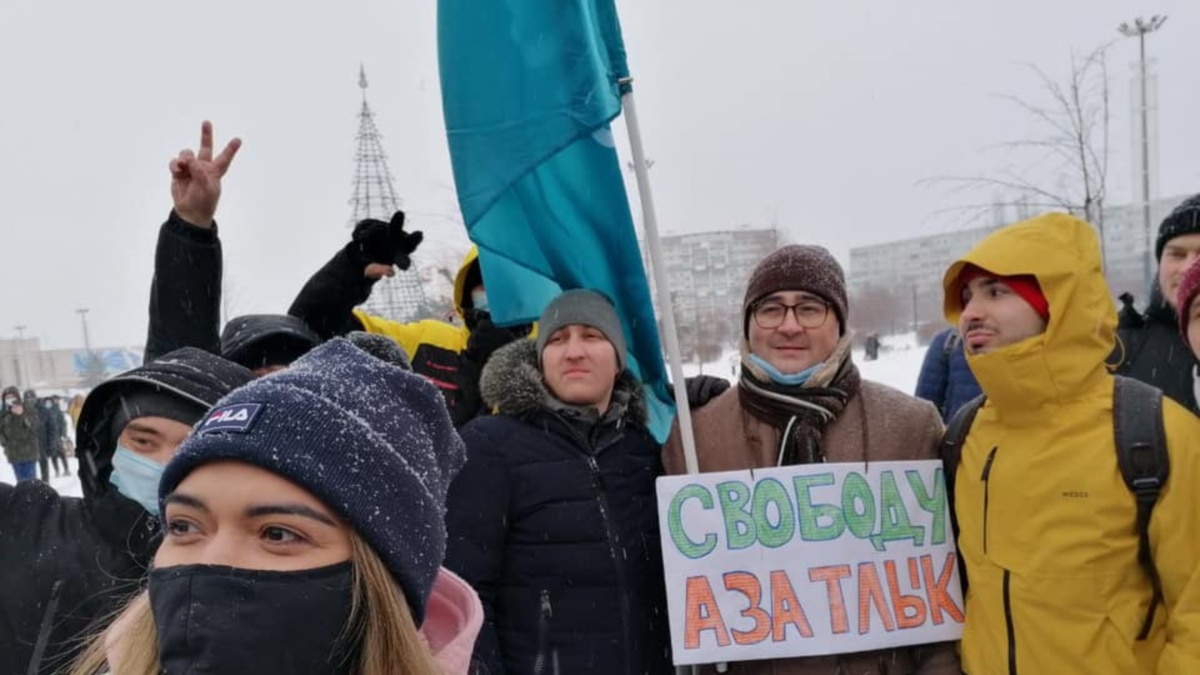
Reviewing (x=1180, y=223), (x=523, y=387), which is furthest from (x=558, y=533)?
(x=1180, y=223)

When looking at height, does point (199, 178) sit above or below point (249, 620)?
above

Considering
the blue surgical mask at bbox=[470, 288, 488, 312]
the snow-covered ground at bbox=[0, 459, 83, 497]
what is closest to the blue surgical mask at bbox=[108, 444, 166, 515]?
the blue surgical mask at bbox=[470, 288, 488, 312]

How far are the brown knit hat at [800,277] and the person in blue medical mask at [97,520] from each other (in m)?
1.72

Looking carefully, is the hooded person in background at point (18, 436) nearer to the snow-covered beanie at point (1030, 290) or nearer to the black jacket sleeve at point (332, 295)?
the black jacket sleeve at point (332, 295)

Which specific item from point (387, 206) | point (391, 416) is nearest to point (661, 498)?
point (391, 416)

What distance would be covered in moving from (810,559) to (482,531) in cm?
106

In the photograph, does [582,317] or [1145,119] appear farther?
[1145,119]

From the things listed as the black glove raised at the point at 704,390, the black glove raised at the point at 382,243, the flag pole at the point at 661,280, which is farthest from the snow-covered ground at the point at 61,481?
the flag pole at the point at 661,280

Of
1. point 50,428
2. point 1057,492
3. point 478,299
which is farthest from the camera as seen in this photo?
point 50,428

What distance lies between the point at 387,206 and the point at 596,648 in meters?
49.2

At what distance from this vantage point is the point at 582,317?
2.73 meters

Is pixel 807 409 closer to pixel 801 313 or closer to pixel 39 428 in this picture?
pixel 801 313

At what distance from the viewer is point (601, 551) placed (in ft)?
8.23

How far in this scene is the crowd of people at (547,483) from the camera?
1.27 metres
